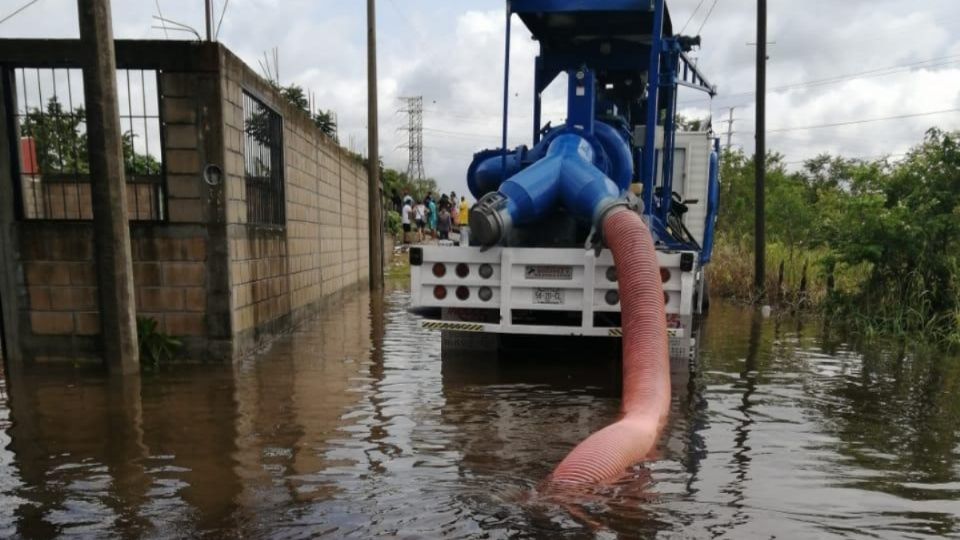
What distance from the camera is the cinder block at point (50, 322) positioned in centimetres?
702

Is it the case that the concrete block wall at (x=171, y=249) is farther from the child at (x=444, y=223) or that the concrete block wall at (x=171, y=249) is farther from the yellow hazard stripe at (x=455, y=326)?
the child at (x=444, y=223)

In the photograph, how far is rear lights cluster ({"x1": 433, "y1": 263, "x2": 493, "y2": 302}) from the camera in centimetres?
646

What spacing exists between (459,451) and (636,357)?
1.50 metres

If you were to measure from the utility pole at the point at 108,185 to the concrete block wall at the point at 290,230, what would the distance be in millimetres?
1052

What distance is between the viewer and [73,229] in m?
6.92

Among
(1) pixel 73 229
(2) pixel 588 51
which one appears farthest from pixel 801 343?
(1) pixel 73 229

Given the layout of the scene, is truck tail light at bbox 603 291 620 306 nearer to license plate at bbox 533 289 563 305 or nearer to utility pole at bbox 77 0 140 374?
license plate at bbox 533 289 563 305

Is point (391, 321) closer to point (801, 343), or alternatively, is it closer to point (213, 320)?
point (213, 320)

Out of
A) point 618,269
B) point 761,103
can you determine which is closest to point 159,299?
point 618,269

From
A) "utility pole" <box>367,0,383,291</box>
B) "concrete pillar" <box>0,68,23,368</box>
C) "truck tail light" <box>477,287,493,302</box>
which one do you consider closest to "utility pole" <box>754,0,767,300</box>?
"utility pole" <box>367,0,383,291</box>

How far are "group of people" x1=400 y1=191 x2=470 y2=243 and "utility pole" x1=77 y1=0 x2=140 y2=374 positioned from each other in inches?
700

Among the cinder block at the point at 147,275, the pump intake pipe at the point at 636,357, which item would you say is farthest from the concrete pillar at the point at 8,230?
the pump intake pipe at the point at 636,357

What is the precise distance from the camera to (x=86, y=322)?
23.1 feet

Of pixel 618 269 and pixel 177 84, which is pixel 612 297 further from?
pixel 177 84
